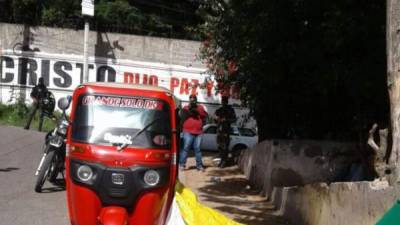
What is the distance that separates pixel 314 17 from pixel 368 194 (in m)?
4.66

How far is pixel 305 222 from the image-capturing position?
762 centimetres

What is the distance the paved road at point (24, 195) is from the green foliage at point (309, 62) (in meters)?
4.08

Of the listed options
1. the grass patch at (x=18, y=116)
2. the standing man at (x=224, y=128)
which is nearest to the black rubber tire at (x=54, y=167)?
the standing man at (x=224, y=128)

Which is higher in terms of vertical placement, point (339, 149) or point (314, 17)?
point (314, 17)

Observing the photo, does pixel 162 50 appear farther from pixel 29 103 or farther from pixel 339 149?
pixel 339 149

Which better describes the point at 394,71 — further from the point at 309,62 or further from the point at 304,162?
the point at 309,62

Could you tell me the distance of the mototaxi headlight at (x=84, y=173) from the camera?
6156mm

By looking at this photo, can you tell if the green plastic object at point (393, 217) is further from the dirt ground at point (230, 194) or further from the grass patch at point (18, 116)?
the grass patch at point (18, 116)

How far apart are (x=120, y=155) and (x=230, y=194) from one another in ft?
14.8

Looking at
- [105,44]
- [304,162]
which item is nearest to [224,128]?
[304,162]

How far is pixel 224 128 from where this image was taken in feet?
46.4

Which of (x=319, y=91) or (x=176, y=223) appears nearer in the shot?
(x=176, y=223)

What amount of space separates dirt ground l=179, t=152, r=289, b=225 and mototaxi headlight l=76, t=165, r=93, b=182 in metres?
2.70

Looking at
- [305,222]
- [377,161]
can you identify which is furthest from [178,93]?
[377,161]
